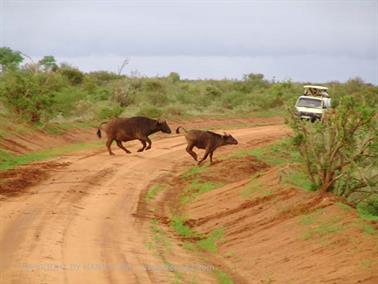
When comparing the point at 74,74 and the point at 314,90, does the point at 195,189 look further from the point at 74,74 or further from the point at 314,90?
the point at 74,74

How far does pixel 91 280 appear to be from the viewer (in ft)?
36.8

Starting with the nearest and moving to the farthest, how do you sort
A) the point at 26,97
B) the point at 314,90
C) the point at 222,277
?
the point at 222,277 → the point at 26,97 → the point at 314,90

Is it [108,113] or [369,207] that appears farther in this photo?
[108,113]

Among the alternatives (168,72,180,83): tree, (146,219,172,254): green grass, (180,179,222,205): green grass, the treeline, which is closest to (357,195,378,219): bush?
the treeline

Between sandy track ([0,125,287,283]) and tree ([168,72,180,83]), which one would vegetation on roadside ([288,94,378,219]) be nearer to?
sandy track ([0,125,287,283])

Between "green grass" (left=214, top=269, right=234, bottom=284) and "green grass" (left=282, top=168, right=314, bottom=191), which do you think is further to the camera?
"green grass" (left=282, top=168, right=314, bottom=191)

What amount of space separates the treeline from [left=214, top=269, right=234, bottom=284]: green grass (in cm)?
627

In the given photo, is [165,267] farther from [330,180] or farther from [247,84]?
[247,84]

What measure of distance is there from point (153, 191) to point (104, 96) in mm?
30404

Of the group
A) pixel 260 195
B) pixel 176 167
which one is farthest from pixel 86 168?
pixel 260 195

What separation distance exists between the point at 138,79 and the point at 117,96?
562 inches

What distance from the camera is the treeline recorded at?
33.6 metres

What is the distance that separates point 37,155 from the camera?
2688cm

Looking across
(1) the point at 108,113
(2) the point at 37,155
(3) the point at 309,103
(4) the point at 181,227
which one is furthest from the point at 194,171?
(3) the point at 309,103
